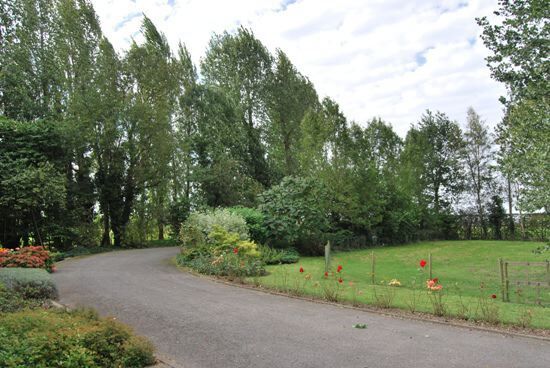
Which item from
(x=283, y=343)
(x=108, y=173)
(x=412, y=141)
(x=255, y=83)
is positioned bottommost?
(x=283, y=343)

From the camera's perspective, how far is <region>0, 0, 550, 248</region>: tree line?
23703 mm

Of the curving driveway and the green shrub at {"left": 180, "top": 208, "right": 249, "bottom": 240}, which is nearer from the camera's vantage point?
the curving driveway

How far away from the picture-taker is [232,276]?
43.2 feet

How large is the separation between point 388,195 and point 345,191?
22.7 feet

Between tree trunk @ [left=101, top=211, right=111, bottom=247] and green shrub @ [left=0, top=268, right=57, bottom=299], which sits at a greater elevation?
tree trunk @ [left=101, top=211, right=111, bottom=247]

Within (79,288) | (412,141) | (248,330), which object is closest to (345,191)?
(412,141)

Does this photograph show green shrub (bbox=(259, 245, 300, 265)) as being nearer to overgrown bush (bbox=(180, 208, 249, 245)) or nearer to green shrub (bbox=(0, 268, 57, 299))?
overgrown bush (bbox=(180, 208, 249, 245))

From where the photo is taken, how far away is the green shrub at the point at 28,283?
867 centimetres

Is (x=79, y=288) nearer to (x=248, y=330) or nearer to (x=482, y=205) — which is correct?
(x=248, y=330)

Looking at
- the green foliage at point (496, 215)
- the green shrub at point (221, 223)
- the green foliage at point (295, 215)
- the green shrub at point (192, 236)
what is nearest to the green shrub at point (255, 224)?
the green foliage at point (295, 215)

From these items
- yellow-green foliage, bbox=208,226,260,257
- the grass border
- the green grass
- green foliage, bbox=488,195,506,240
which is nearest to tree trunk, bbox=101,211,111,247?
yellow-green foliage, bbox=208,226,260,257

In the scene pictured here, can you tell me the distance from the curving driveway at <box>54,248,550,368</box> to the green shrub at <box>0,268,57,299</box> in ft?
2.56

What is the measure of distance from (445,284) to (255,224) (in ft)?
32.2

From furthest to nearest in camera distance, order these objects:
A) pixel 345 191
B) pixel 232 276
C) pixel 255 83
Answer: pixel 255 83
pixel 345 191
pixel 232 276
